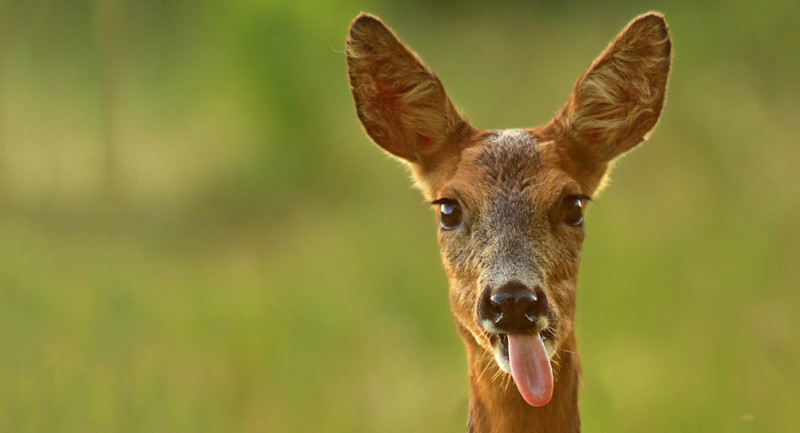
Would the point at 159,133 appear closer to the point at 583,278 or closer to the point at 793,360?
the point at 583,278

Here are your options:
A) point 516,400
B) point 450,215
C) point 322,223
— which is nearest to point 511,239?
point 450,215

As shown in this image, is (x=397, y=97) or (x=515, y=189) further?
(x=397, y=97)

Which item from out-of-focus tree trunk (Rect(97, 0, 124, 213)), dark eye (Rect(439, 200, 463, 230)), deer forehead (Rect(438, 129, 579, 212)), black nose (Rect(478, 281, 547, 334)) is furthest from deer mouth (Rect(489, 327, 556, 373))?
out-of-focus tree trunk (Rect(97, 0, 124, 213))

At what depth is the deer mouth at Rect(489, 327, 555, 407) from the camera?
16.9 feet

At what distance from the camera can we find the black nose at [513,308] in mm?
5062

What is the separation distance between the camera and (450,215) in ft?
19.2

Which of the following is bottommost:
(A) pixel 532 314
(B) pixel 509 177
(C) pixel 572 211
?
(A) pixel 532 314

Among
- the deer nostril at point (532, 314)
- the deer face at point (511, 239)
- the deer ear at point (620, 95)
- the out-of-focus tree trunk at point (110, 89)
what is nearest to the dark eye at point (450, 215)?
the deer face at point (511, 239)

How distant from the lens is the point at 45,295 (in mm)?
8359

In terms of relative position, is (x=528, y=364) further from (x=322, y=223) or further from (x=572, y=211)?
(x=322, y=223)

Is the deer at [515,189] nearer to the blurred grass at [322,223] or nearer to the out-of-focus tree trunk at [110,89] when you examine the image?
the blurred grass at [322,223]

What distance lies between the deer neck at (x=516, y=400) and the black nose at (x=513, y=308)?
540 millimetres

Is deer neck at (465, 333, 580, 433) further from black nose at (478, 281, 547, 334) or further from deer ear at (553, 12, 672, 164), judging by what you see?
deer ear at (553, 12, 672, 164)

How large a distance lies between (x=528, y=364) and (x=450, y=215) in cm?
97
